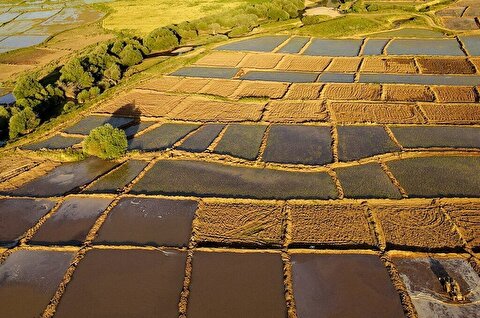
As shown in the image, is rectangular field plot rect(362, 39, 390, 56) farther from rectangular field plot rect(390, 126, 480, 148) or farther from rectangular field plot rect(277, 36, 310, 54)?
rectangular field plot rect(390, 126, 480, 148)

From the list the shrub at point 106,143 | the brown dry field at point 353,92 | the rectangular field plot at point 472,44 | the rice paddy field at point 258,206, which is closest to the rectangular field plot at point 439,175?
the rice paddy field at point 258,206

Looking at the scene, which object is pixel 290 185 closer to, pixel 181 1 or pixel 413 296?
pixel 413 296

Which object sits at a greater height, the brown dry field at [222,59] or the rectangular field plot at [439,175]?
the brown dry field at [222,59]

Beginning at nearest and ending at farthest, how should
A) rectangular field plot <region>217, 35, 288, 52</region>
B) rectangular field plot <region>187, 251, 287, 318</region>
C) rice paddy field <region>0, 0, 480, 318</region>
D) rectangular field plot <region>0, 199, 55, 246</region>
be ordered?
rectangular field plot <region>187, 251, 287, 318</region>, rice paddy field <region>0, 0, 480, 318</region>, rectangular field plot <region>0, 199, 55, 246</region>, rectangular field plot <region>217, 35, 288, 52</region>

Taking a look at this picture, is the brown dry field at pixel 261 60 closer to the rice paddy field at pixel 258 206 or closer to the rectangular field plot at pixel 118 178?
the rice paddy field at pixel 258 206

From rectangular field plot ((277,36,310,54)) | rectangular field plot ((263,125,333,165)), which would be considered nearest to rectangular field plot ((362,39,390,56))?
rectangular field plot ((277,36,310,54))

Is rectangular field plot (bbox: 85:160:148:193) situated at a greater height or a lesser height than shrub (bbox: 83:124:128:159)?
lesser
